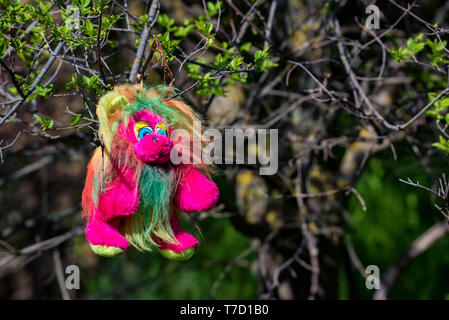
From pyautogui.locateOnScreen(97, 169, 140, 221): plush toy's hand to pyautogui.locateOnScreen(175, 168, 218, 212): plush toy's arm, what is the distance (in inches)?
4.5

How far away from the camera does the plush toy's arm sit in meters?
1.07

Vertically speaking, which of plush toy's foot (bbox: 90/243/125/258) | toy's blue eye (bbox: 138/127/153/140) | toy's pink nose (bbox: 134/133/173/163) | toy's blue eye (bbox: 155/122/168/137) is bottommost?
plush toy's foot (bbox: 90/243/125/258)

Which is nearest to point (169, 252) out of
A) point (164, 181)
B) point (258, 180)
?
point (164, 181)

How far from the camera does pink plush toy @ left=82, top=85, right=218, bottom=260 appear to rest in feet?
3.26

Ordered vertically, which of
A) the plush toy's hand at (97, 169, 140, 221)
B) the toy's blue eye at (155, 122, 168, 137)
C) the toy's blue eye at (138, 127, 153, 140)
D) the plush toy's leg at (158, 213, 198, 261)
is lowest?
the plush toy's leg at (158, 213, 198, 261)

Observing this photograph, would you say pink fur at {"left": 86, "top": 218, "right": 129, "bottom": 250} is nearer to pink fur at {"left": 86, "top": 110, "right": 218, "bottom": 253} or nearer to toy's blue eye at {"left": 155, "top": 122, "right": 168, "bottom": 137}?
pink fur at {"left": 86, "top": 110, "right": 218, "bottom": 253}

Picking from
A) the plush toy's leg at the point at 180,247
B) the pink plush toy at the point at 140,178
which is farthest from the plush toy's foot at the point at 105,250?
the plush toy's leg at the point at 180,247

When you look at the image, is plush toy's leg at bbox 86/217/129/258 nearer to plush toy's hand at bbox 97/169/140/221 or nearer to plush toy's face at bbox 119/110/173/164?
plush toy's hand at bbox 97/169/140/221

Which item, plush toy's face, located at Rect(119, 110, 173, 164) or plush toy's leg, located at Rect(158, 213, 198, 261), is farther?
plush toy's leg, located at Rect(158, 213, 198, 261)

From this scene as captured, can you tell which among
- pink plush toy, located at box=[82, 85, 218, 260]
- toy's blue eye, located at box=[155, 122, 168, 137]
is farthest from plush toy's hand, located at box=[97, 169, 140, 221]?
toy's blue eye, located at box=[155, 122, 168, 137]

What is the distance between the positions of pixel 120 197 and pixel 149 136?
0.45 ft

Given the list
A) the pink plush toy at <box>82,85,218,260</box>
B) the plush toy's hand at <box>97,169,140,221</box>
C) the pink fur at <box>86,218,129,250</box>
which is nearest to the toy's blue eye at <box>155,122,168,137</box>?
the pink plush toy at <box>82,85,218,260</box>

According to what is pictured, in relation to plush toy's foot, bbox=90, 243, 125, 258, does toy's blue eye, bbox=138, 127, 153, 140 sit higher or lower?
higher

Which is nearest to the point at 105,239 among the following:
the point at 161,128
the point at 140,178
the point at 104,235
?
the point at 104,235
